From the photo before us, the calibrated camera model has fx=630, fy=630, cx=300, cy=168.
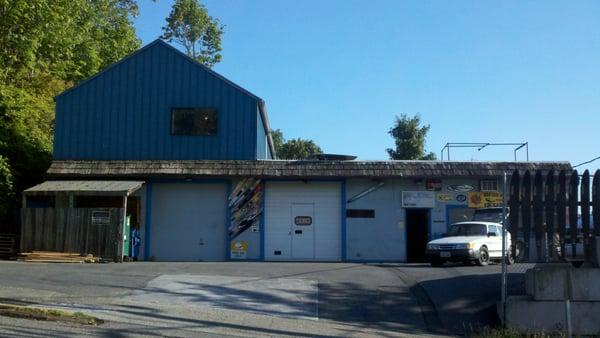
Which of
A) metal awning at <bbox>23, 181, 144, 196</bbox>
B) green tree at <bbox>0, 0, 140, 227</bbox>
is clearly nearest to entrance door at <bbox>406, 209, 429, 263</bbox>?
metal awning at <bbox>23, 181, 144, 196</bbox>

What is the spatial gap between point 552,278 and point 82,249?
1586cm

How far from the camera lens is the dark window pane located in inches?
959

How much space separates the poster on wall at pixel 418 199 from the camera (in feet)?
80.3

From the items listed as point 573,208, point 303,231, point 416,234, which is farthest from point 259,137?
point 573,208

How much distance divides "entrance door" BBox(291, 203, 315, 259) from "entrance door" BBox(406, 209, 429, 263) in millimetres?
3850

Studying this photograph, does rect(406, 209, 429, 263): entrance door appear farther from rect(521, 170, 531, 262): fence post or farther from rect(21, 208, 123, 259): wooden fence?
rect(521, 170, 531, 262): fence post

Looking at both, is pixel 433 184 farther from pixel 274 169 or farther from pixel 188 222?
pixel 188 222

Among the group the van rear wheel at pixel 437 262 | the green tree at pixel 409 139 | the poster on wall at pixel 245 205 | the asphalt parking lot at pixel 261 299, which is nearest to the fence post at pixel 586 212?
the asphalt parking lot at pixel 261 299

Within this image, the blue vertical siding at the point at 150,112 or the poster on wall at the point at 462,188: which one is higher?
the blue vertical siding at the point at 150,112

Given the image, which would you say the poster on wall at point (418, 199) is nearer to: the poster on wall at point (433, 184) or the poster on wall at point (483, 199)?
the poster on wall at point (433, 184)

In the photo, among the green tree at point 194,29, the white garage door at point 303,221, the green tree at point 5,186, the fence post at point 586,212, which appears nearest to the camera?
the fence post at point 586,212

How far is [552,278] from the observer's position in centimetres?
1084

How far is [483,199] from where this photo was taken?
2453 cm

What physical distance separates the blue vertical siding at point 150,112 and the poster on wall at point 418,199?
6.06 metres
